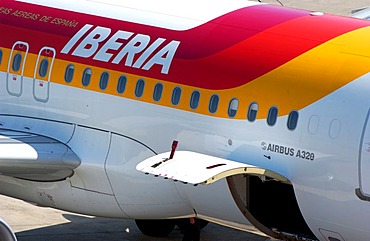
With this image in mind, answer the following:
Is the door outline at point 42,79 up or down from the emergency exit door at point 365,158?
up

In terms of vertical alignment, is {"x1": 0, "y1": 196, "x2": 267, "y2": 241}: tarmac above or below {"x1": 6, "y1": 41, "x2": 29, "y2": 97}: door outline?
below

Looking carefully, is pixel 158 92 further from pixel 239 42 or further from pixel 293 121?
pixel 293 121

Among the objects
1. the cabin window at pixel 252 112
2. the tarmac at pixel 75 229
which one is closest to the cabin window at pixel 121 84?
the cabin window at pixel 252 112

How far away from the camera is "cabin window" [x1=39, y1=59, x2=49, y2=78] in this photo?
19297 millimetres

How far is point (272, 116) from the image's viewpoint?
55.3ft

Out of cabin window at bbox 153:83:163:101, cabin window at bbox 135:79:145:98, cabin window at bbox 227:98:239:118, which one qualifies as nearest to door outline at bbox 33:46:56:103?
cabin window at bbox 135:79:145:98

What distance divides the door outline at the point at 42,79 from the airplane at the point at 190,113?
0.02 meters

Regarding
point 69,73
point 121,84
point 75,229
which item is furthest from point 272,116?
point 75,229

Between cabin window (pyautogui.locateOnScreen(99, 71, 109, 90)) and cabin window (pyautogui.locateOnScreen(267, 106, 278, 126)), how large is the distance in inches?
115

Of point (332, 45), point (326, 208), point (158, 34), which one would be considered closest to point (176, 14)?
point (158, 34)

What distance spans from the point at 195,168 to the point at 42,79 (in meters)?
3.95

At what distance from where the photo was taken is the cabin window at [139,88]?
59.8 feet

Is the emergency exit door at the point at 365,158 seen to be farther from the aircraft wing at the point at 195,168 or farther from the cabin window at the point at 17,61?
the cabin window at the point at 17,61

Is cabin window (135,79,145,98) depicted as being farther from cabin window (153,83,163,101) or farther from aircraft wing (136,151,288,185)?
aircraft wing (136,151,288,185)
